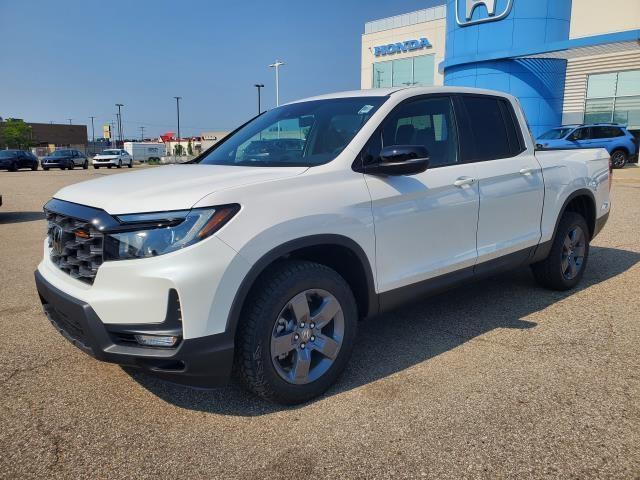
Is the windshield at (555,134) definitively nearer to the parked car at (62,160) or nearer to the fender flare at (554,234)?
the fender flare at (554,234)

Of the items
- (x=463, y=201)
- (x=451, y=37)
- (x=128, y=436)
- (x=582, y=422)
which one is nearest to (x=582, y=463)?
(x=582, y=422)

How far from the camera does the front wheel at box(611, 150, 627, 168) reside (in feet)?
70.5

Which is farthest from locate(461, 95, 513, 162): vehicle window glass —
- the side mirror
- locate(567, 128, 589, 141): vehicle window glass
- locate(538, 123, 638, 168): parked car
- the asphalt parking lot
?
locate(567, 128, 589, 141): vehicle window glass

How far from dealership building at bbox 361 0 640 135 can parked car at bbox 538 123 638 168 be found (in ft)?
7.28

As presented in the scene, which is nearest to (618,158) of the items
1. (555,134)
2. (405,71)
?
(555,134)

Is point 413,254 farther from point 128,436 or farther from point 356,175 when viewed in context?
point 128,436

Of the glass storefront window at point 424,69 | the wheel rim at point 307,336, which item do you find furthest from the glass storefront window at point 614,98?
the wheel rim at point 307,336

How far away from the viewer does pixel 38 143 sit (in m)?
88.4

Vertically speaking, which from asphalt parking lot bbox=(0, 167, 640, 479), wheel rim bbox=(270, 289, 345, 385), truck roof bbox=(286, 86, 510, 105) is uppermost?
truck roof bbox=(286, 86, 510, 105)

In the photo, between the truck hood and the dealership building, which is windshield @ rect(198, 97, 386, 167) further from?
the dealership building

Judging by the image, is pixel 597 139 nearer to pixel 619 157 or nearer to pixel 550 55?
pixel 619 157

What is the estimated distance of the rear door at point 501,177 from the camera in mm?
4004

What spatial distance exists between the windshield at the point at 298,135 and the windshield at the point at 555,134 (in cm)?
1896

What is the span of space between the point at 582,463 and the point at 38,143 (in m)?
100
